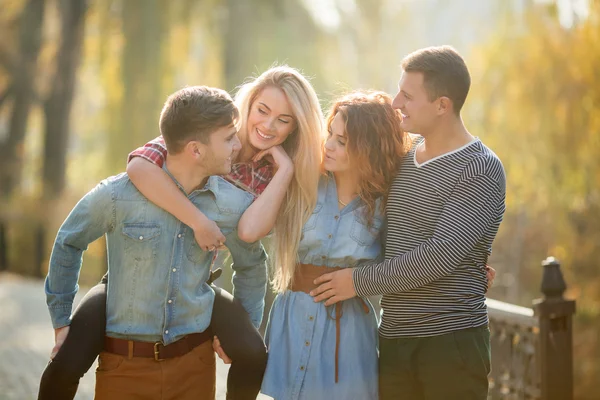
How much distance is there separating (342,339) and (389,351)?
19 cm

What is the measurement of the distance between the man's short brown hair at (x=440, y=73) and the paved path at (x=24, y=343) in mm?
2953

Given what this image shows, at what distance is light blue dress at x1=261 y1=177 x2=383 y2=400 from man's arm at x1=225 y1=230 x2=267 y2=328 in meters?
0.11

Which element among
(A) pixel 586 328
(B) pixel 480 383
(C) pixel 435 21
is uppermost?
(C) pixel 435 21

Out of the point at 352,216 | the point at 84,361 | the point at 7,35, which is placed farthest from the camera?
the point at 7,35

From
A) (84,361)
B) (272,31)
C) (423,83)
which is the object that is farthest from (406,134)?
(272,31)

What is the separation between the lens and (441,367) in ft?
10.2

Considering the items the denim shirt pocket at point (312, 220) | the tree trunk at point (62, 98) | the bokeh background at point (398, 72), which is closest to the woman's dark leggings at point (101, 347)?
the denim shirt pocket at point (312, 220)

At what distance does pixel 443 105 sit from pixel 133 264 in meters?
1.37

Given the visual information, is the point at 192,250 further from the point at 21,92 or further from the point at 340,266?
the point at 21,92

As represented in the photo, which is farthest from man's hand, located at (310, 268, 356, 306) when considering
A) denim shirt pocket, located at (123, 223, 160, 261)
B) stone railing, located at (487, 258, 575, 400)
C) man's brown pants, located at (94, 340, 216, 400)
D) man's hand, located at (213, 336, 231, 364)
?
stone railing, located at (487, 258, 575, 400)

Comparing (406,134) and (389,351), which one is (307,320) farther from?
(406,134)

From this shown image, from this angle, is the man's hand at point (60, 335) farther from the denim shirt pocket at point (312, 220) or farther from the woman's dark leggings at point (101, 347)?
the denim shirt pocket at point (312, 220)

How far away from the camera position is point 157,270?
2.96 m

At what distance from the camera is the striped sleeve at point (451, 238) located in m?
3.04
